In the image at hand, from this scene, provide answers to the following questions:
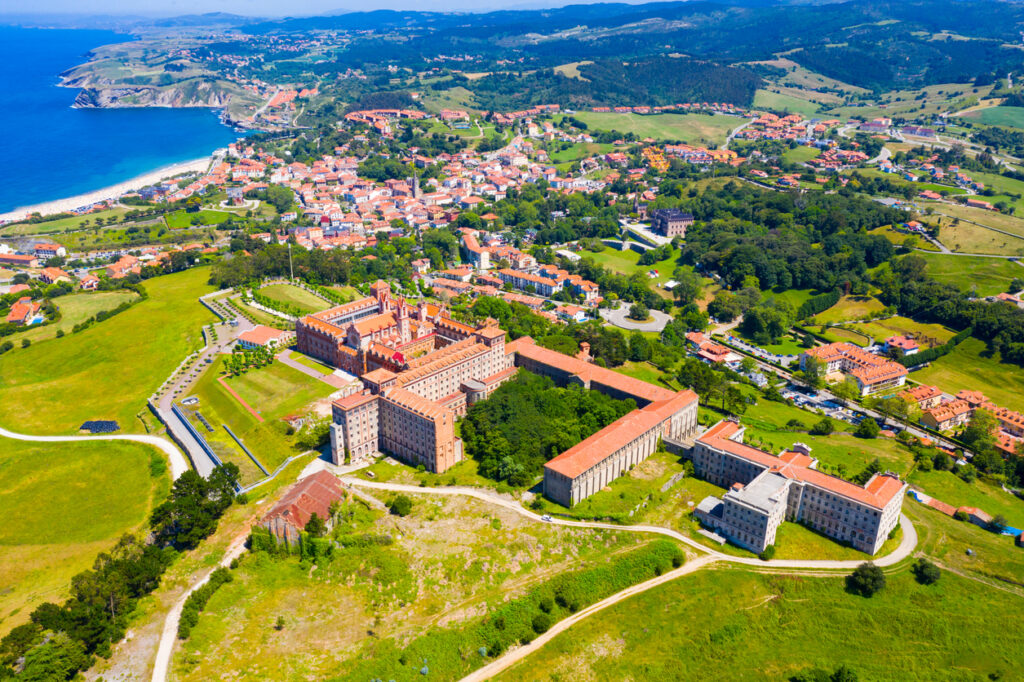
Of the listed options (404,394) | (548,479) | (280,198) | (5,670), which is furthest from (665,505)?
(280,198)

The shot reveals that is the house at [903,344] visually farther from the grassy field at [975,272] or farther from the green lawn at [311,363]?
the green lawn at [311,363]

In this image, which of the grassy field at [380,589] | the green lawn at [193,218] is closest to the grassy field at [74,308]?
the green lawn at [193,218]

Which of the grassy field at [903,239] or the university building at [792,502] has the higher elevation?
the grassy field at [903,239]

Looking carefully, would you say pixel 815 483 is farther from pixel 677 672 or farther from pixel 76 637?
pixel 76 637

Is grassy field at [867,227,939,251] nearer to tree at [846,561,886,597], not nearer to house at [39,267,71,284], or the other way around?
tree at [846,561,886,597]

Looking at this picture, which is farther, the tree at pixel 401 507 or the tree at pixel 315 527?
the tree at pixel 401 507

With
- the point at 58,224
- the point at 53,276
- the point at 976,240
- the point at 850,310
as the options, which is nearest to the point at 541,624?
the point at 850,310

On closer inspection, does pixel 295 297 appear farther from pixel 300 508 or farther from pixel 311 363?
pixel 300 508
